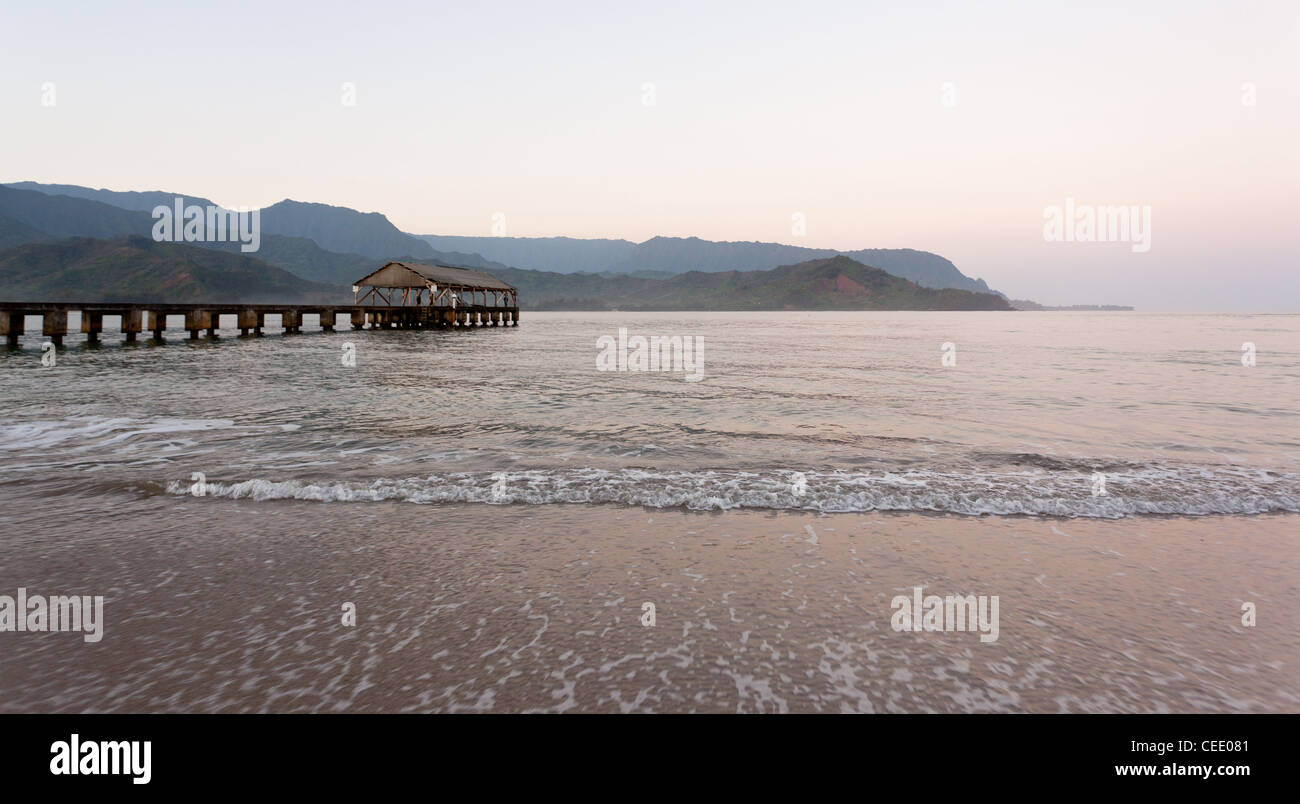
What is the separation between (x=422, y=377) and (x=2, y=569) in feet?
65.4

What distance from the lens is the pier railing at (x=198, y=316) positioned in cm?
3953

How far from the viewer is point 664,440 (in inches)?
484

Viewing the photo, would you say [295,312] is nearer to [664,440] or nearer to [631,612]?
[664,440]

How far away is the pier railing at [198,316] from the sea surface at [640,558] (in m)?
35.0

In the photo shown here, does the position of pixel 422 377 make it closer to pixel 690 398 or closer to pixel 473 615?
pixel 690 398

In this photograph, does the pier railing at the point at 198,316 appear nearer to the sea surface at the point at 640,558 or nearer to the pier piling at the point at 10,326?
the pier piling at the point at 10,326

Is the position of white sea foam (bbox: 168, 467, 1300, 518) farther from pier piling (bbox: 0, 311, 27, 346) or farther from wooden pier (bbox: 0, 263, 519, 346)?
pier piling (bbox: 0, 311, 27, 346)

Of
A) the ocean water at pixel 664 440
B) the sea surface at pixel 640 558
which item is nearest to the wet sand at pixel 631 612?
the sea surface at pixel 640 558

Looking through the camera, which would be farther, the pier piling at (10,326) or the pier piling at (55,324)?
the pier piling at (55,324)

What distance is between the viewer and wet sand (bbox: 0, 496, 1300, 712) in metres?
3.68

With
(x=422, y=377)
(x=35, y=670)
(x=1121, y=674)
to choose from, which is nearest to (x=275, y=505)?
(x=35, y=670)

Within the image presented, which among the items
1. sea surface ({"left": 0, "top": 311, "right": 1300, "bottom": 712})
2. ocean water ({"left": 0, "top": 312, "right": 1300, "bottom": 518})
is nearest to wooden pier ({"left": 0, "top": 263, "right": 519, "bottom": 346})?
ocean water ({"left": 0, "top": 312, "right": 1300, "bottom": 518})

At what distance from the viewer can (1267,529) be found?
24.1ft

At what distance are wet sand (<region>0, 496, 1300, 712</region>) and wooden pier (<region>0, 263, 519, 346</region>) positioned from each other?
4385 centimetres
